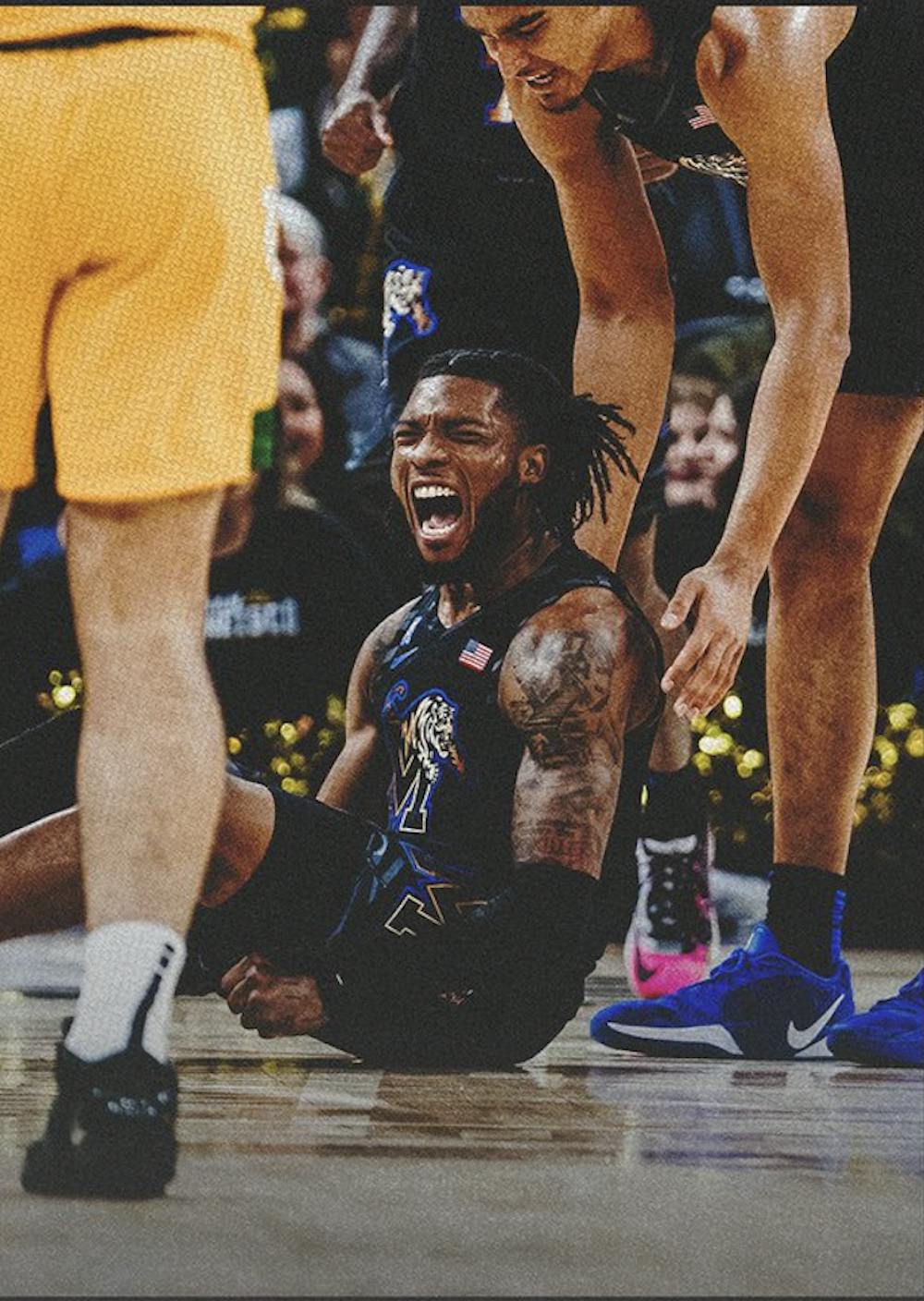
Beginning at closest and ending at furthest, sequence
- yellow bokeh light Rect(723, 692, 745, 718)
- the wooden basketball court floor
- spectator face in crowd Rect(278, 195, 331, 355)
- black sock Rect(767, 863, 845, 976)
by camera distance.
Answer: the wooden basketball court floor
black sock Rect(767, 863, 845, 976)
spectator face in crowd Rect(278, 195, 331, 355)
yellow bokeh light Rect(723, 692, 745, 718)

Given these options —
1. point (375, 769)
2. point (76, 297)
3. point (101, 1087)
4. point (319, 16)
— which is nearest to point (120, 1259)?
point (101, 1087)

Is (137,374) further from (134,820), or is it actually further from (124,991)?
(124,991)

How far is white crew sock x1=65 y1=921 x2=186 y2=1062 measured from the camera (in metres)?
1.40

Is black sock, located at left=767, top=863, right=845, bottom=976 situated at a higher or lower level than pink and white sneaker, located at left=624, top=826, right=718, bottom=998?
higher

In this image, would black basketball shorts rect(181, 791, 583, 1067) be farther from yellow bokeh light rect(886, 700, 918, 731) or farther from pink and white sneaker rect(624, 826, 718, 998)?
yellow bokeh light rect(886, 700, 918, 731)

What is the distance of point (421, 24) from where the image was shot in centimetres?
258

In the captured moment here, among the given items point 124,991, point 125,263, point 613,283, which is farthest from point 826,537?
point 124,991

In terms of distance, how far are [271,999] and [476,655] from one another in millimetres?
424

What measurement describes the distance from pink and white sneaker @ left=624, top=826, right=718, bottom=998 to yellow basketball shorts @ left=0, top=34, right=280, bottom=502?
1281 mm

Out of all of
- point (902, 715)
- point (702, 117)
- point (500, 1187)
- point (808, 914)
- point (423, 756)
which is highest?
point (702, 117)

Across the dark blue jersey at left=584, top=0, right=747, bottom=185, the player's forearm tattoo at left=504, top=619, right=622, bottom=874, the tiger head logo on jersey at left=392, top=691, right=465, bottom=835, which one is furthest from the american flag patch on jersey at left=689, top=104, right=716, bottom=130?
the tiger head logo on jersey at left=392, top=691, right=465, bottom=835

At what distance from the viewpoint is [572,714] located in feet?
6.56

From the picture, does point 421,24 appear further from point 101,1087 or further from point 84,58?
point 101,1087

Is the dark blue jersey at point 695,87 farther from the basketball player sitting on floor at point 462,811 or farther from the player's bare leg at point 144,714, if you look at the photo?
the player's bare leg at point 144,714
